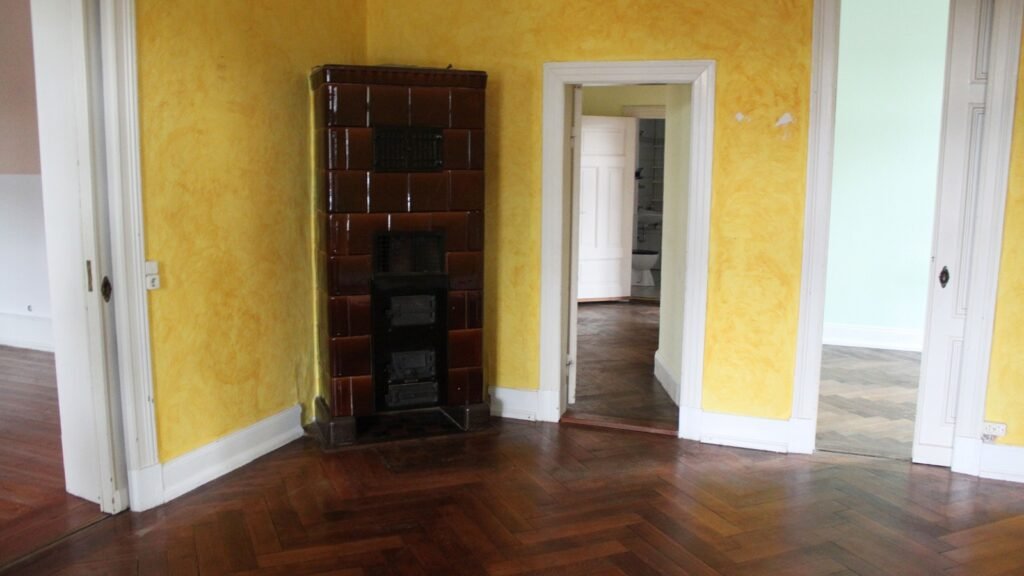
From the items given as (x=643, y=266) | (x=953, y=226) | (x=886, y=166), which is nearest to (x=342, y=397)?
(x=953, y=226)

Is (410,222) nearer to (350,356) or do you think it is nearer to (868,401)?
(350,356)

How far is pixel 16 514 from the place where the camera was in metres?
3.08

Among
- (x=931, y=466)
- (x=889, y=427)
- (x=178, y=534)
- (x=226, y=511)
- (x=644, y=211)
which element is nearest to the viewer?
(x=178, y=534)

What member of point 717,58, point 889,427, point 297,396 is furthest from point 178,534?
point 889,427

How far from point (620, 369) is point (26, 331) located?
175 inches

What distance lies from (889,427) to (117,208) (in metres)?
4.05

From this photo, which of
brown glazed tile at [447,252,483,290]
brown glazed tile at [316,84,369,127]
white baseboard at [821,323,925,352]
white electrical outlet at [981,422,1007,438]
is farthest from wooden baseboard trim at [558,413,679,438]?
white baseboard at [821,323,925,352]

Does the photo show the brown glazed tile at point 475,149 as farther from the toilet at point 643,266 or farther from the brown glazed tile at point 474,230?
the toilet at point 643,266

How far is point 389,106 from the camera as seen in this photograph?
3.77m

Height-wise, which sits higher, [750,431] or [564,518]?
[750,431]

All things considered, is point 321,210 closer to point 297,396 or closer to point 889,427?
point 297,396

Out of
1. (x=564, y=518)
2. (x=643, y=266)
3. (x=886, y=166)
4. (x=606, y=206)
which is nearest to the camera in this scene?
(x=564, y=518)

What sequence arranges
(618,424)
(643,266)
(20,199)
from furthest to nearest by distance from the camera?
(643,266) → (20,199) → (618,424)

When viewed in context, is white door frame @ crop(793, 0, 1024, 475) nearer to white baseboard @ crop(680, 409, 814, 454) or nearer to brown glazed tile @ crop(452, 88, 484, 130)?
white baseboard @ crop(680, 409, 814, 454)
